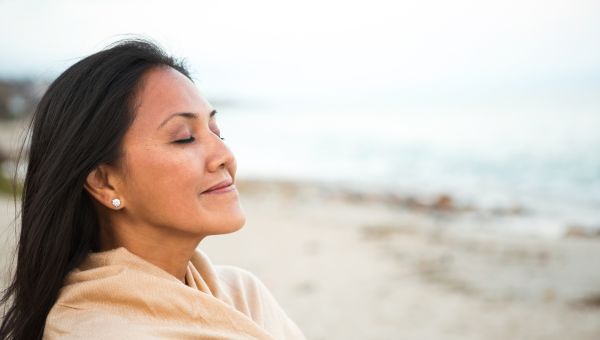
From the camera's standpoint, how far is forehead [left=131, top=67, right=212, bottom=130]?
159 centimetres

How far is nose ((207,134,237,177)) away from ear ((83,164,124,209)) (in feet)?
0.98

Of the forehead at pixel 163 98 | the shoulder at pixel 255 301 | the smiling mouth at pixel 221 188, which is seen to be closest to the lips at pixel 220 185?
the smiling mouth at pixel 221 188

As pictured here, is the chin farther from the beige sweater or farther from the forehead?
the forehead

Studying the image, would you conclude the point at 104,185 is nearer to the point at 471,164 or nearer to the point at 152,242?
the point at 152,242

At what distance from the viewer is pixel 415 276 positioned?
697 cm

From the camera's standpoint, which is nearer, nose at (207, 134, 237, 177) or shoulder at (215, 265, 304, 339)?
nose at (207, 134, 237, 177)

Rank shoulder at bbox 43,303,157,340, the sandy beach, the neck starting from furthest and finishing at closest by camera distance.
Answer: the sandy beach
the neck
shoulder at bbox 43,303,157,340

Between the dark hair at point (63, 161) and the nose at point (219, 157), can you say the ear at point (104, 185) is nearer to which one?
the dark hair at point (63, 161)

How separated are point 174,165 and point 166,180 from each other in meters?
0.05

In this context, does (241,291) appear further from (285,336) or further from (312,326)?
(312,326)

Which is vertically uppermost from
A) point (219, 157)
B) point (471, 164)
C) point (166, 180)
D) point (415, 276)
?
point (471, 164)

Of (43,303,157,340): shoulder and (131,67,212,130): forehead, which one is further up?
(131,67,212,130): forehead

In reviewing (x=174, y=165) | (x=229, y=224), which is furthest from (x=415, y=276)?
(x=174, y=165)

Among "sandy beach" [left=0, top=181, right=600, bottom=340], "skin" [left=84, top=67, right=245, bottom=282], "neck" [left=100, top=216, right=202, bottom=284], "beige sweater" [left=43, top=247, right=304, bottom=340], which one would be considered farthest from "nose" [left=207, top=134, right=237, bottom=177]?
"sandy beach" [left=0, top=181, right=600, bottom=340]
